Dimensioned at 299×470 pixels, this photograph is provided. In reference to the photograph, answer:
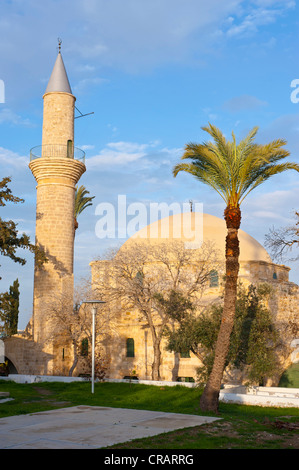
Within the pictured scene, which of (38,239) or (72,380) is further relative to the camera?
(38,239)

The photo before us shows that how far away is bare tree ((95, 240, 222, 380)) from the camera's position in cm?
2709

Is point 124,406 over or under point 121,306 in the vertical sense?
under

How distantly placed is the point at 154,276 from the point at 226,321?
1273cm

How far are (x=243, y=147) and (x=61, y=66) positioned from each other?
20.4 m

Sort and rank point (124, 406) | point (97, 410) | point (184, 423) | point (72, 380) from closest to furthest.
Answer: point (184, 423) < point (97, 410) < point (124, 406) < point (72, 380)

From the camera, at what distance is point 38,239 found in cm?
3091

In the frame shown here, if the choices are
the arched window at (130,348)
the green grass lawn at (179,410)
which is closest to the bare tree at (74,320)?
the arched window at (130,348)

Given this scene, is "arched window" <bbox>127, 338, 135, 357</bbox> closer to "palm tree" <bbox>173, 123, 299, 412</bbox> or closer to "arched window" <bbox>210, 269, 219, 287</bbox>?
"arched window" <bbox>210, 269, 219, 287</bbox>

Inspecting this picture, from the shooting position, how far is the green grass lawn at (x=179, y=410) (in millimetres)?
10312

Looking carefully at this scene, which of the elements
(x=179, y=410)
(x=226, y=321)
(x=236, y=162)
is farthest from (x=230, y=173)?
(x=179, y=410)

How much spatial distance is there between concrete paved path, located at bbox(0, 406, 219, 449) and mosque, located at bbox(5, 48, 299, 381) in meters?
15.2

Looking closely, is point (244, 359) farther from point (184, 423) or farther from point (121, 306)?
point (121, 306)

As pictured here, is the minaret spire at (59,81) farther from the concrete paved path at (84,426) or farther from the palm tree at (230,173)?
the concrete paved path at (84,426)
